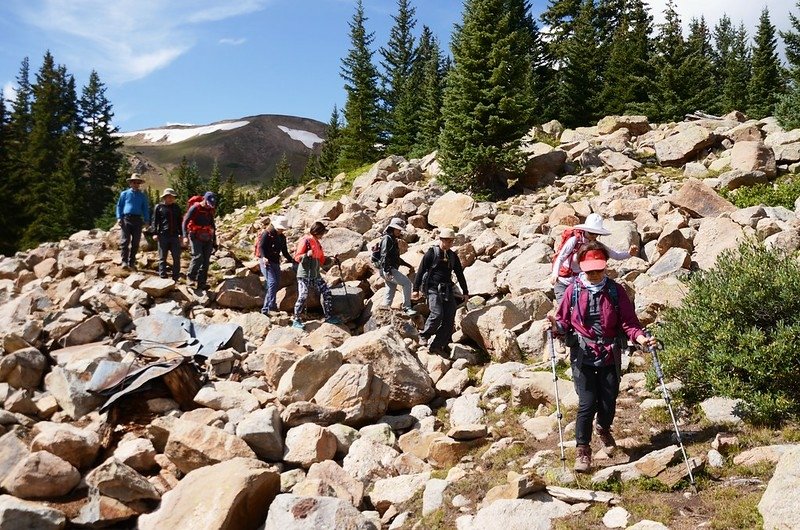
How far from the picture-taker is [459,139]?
67.4 ft

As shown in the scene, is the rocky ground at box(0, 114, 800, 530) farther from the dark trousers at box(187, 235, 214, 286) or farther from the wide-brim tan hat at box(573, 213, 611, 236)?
the wide-brim tan hat at box(573, 213, 611, 236)

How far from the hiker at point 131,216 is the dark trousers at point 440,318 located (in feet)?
26.0

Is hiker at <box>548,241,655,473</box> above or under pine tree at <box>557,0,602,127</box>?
under

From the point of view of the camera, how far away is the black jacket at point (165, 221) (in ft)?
42.7

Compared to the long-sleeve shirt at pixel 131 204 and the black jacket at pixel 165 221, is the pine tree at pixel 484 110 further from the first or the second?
the long-sleeve shirt at pixel 131 204

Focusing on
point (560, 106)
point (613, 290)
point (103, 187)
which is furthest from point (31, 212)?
point (613, 290)

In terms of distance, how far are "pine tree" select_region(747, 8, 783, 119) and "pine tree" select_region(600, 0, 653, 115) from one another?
7170 millimetres

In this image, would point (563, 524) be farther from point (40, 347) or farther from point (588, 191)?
point (588, 191)

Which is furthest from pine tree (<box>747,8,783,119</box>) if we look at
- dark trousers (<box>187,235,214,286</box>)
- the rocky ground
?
dark trousers (<box>187,235,214,286</box>)

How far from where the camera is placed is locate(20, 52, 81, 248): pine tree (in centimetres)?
3755

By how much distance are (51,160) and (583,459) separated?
178 feet

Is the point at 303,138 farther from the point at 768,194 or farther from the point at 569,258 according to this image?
the point at 569,258

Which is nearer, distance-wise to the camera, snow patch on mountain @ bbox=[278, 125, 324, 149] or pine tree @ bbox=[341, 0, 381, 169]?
pine tree @ bbox=[341, 0, 381, 169]

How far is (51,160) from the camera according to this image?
4788 centimetres
